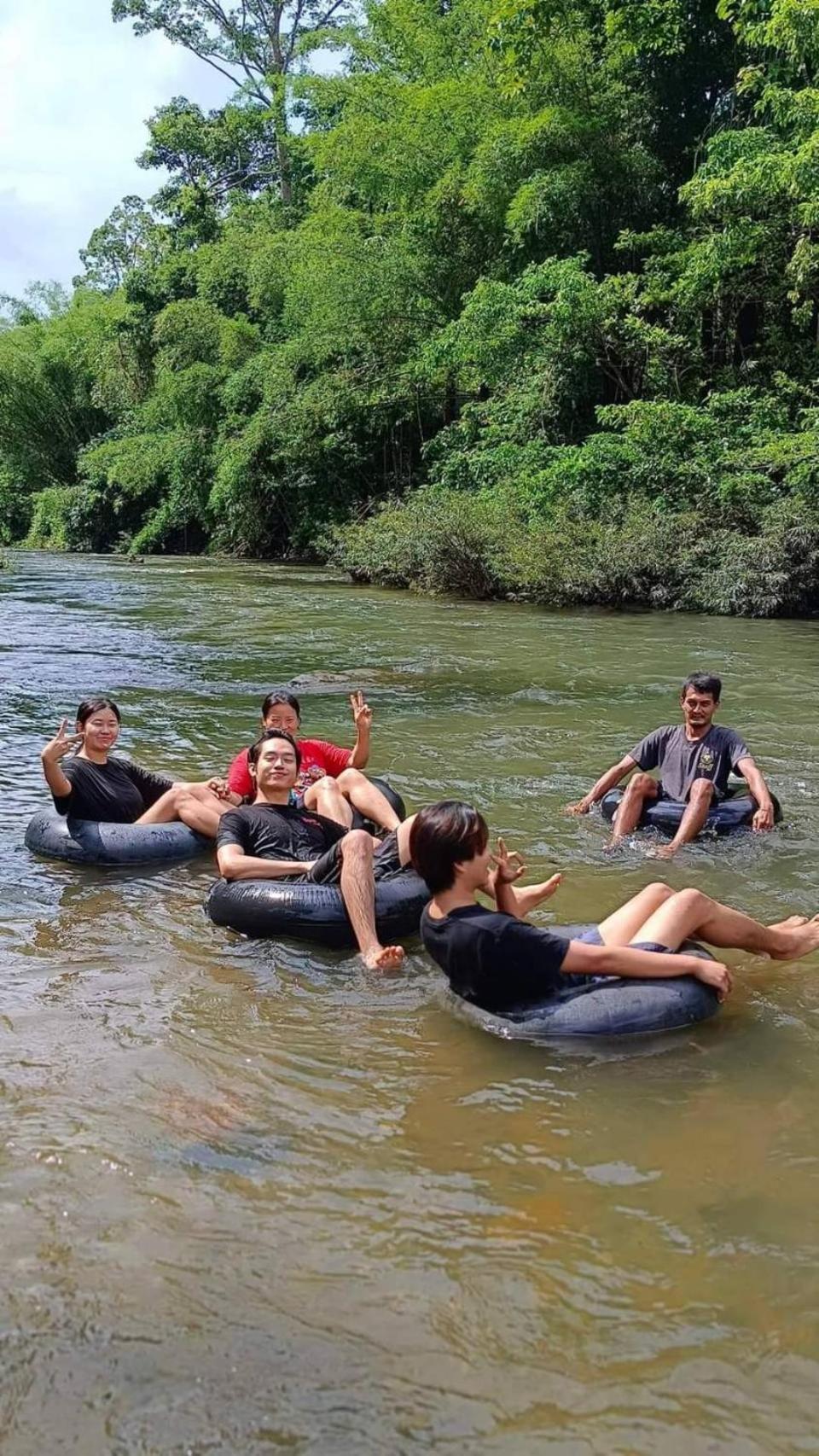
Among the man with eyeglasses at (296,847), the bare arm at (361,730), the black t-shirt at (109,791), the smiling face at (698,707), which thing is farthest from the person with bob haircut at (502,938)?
the black t-shirt at (109,791)

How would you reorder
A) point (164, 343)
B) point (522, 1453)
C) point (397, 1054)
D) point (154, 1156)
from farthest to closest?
1. point (164, 343)
2. point (397, 1054)
3. point (154, 1156)
4. point (522, 1453)

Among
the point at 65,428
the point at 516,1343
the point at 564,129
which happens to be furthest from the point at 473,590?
the point at 65,428

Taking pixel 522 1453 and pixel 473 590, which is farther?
pixel 473 590

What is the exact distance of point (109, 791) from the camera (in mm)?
6332

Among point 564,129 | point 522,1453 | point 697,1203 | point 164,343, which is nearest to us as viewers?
point 522,1453

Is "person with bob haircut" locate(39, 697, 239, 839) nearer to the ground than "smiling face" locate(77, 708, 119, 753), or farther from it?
nearer to the ground

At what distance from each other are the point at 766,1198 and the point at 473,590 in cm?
1709

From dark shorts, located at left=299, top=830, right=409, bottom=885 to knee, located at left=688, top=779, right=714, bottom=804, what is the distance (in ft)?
5.85

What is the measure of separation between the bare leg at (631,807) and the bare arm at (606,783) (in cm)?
25

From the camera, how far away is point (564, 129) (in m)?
22.8

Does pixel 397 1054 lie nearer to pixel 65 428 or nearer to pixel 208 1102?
pixel 208 1102

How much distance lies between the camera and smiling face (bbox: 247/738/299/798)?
5.39 m

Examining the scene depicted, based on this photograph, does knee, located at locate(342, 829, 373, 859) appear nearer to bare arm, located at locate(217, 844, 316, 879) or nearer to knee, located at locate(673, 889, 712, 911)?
bare arm, located at locate(217, 844, 316, 879)

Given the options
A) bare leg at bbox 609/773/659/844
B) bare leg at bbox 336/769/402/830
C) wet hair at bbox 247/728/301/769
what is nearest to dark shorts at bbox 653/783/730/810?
bare leg at bbox 609/773/659/844
